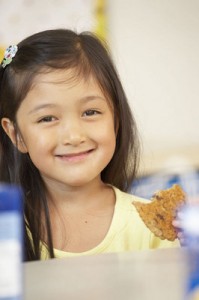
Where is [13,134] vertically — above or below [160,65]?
below

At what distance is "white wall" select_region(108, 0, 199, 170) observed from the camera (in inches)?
107

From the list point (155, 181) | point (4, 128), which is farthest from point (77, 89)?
point (155, 181)

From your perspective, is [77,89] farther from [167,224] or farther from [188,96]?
[188,96]

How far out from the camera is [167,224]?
90 cm

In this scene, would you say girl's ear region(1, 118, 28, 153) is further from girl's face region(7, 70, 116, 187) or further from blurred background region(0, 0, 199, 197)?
blurred background region(0, 0, 199, 197)

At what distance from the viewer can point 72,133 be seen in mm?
844

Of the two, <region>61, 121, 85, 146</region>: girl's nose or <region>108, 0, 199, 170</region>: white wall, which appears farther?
<region>108, 0, 199, 170</region>: white wall

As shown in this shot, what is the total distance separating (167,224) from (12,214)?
50 centimetres

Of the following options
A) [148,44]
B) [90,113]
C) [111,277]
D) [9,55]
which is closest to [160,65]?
[148,44]

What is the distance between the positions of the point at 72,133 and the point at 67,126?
1 cm

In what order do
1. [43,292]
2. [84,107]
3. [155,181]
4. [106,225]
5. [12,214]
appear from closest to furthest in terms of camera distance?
[12,214]
[43,292]
[84,107]
[106,225]
[155,181]

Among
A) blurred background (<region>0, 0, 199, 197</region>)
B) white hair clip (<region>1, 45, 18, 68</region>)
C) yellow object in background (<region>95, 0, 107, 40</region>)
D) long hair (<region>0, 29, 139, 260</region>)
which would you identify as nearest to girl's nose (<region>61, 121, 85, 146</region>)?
long hair (<region>0, 29, 139, 260</region>)

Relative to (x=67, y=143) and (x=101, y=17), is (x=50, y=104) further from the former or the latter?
(x=101, y=17)

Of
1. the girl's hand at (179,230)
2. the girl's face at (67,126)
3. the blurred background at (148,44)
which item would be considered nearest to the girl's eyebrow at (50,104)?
the girl's face at (67,126)
